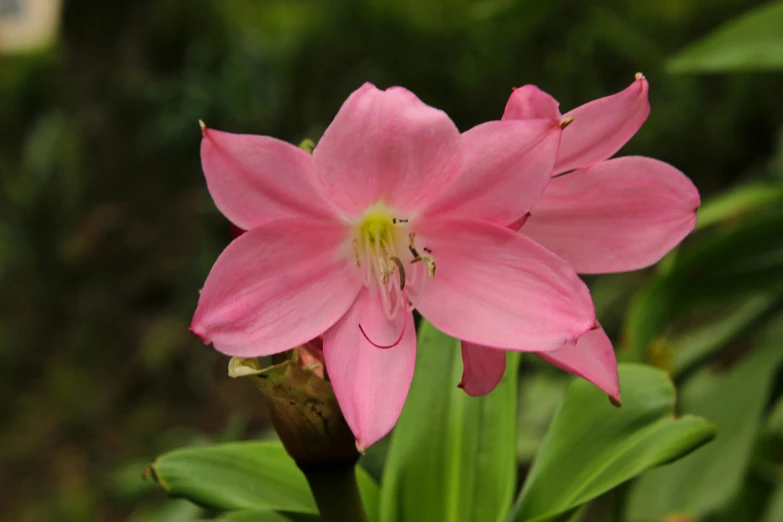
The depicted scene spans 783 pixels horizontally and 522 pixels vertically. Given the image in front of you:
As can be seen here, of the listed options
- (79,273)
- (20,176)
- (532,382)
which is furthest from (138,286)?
(532,382)

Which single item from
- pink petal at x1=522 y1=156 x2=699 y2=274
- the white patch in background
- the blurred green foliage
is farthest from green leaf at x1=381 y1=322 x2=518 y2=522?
the white patch in background

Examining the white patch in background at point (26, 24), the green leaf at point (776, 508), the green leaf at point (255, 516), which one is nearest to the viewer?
the green leaf at point (255, 516)

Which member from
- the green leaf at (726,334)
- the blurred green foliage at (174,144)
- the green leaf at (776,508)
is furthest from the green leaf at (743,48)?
the blurred green foliage at (174,144)

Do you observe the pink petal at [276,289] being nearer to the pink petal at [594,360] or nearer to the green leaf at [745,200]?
the pink petal at [594,360]

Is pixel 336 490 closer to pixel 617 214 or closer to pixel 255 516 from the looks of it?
pixel 255 516

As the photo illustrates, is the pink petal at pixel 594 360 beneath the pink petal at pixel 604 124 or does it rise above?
beneath

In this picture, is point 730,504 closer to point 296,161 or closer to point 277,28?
point 296,161

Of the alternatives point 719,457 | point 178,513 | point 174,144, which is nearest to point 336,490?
point 178,513
